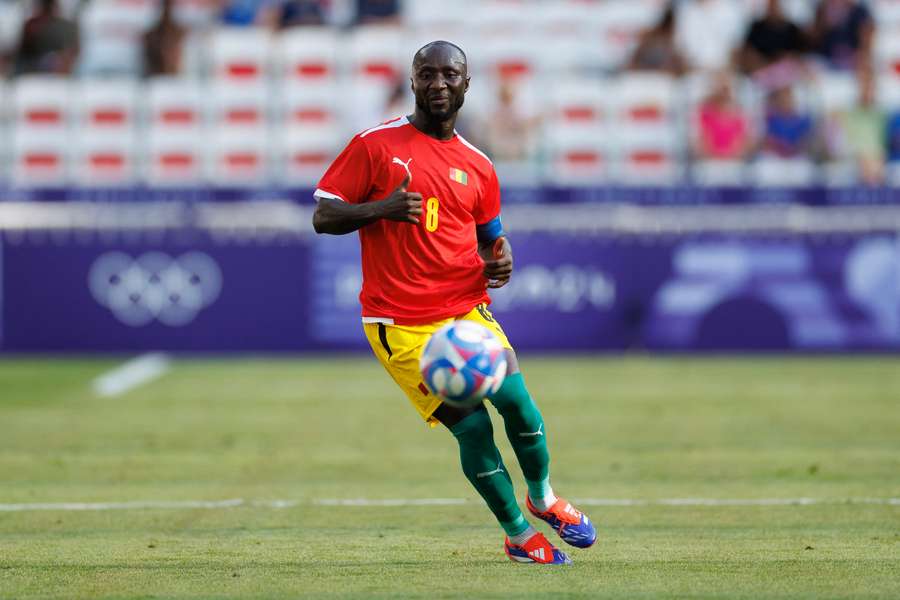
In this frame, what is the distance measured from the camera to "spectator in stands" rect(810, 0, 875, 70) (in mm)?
21516

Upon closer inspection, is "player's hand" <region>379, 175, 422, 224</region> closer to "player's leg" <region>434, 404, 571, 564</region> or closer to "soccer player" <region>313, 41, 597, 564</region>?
"soccer player" <region>313, 41, 597, 564</region>

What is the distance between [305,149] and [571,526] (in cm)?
1412

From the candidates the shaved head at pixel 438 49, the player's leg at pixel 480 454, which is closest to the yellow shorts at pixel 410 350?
the player's leg at pixel 480 454

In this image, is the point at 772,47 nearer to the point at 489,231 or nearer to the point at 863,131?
the point at 863,131

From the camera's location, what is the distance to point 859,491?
934cm

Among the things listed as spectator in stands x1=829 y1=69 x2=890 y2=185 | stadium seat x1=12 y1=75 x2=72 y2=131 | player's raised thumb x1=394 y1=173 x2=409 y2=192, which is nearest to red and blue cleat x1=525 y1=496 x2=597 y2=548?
player's raised thumb x1=394 y1=173 x2=409 y2=192

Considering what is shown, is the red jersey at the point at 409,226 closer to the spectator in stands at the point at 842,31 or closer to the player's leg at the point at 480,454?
the player's leg at the point at 480,454

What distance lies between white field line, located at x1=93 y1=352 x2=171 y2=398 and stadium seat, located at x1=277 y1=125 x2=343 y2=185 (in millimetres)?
3098

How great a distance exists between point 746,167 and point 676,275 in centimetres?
214

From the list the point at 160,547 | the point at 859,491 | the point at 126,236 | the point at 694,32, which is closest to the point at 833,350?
the point at 694,32

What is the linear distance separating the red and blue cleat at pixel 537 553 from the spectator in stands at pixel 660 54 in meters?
14.8

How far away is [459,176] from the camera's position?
24.1 feet

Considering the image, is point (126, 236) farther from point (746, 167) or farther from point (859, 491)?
point (859, 491)

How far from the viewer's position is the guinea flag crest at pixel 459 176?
731cm
